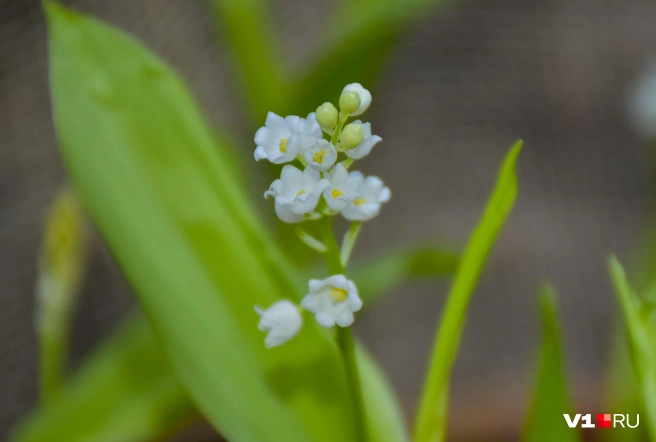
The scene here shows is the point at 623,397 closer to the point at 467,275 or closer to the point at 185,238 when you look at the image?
the point at 467,275

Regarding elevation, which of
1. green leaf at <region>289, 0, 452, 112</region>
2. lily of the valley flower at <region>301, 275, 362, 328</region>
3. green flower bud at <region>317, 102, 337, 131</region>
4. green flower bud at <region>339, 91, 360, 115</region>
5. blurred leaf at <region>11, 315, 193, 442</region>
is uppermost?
green leaf at <region>289, 0, 452, 112</region>

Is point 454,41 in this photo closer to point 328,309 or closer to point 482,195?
point 482,195

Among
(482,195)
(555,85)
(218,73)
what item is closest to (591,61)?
(555,85)

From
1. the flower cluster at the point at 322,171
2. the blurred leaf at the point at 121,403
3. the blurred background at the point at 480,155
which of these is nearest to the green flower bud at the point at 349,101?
the flower cluster at the point at 322,171

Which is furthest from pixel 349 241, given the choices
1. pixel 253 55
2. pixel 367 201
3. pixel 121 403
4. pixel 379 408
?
pixel 253 55

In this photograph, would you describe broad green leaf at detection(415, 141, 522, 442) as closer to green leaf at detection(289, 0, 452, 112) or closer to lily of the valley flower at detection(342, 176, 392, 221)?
lily of the valley flower at detection(342, 176, 392, 221)

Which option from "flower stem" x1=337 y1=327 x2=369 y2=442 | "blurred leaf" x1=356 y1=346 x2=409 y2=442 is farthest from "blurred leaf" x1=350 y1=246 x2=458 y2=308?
"flower stem" x1=337 y1=327 x2=369 y2=442
